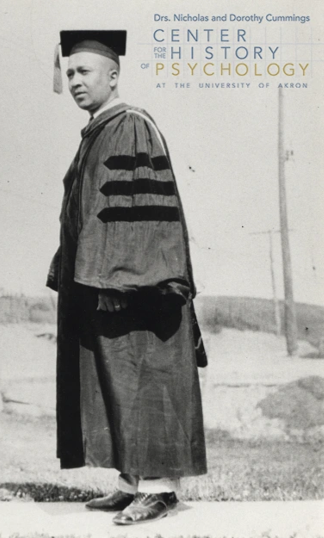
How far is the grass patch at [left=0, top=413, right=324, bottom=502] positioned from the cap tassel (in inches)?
76.5

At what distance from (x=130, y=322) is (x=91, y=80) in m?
1.35

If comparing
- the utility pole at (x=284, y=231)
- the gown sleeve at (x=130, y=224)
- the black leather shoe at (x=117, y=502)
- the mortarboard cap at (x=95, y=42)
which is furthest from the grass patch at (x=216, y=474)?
the mortarboard cap at (x=95, y=42)

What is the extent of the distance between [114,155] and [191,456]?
1.62 metres

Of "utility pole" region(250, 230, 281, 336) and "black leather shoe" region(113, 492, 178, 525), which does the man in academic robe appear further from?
"utility pole" region(250, 230, 281, 336)

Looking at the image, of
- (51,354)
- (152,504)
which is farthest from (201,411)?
(51,354)

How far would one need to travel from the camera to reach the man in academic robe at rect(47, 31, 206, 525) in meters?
4.13

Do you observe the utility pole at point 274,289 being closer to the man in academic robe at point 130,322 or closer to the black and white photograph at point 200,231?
the black and white photograph at point 200,231

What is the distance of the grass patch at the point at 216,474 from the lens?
4602mm

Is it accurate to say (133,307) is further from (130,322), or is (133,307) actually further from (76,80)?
(76,80)

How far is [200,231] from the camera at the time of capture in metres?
4.75

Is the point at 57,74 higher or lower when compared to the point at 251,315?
higher

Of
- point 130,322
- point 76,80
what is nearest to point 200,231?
point 130,322

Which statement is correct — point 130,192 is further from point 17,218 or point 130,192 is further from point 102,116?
point 17,218

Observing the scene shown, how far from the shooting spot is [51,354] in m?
4.76
